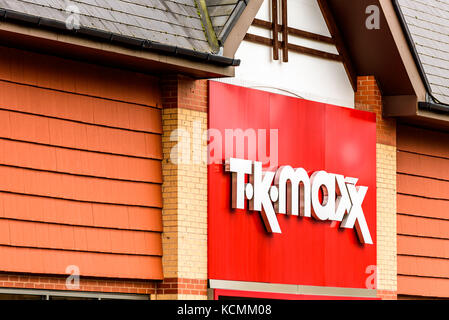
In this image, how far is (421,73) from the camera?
18703mm

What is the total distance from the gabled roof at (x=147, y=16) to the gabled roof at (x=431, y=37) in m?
4.01

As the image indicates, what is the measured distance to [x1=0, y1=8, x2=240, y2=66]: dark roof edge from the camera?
43.5 ft

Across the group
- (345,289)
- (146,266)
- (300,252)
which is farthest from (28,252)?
(345,289)

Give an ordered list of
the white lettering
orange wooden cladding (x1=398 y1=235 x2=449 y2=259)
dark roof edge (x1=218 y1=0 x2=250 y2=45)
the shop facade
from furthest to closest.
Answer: orange wooden cladding (x1=398 y1=235 x2=449 y2=259)
the white lettering
dark roof edge (x1=218 y1=0 x2=250 y2=45)
the shop facade

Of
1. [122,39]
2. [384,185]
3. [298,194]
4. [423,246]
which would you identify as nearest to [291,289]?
[298,194]

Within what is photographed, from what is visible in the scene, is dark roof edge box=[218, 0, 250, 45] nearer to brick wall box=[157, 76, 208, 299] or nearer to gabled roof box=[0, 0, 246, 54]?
gabled roof box=[0, 0, 246, 54]

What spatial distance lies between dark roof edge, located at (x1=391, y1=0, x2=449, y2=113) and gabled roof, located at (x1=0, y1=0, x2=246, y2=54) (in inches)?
132

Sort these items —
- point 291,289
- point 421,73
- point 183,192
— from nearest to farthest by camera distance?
point 183,192
point 291,289
point 421,73

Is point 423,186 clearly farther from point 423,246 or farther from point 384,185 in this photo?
point 384,185

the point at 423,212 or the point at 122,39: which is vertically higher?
the point at 122,39

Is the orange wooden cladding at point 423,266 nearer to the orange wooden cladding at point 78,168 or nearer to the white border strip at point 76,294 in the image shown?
the orange wooden cladding at point 78,168

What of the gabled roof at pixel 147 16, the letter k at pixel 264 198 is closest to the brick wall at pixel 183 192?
the gabled roof at pixel 147 16

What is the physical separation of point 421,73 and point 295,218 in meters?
3.42

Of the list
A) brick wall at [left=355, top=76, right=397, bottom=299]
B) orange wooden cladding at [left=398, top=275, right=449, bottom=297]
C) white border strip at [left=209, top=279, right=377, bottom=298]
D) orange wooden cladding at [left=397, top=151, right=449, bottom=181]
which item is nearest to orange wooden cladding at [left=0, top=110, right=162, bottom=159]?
white border strip at [left=209, top=279, right=377, bottom=298]
